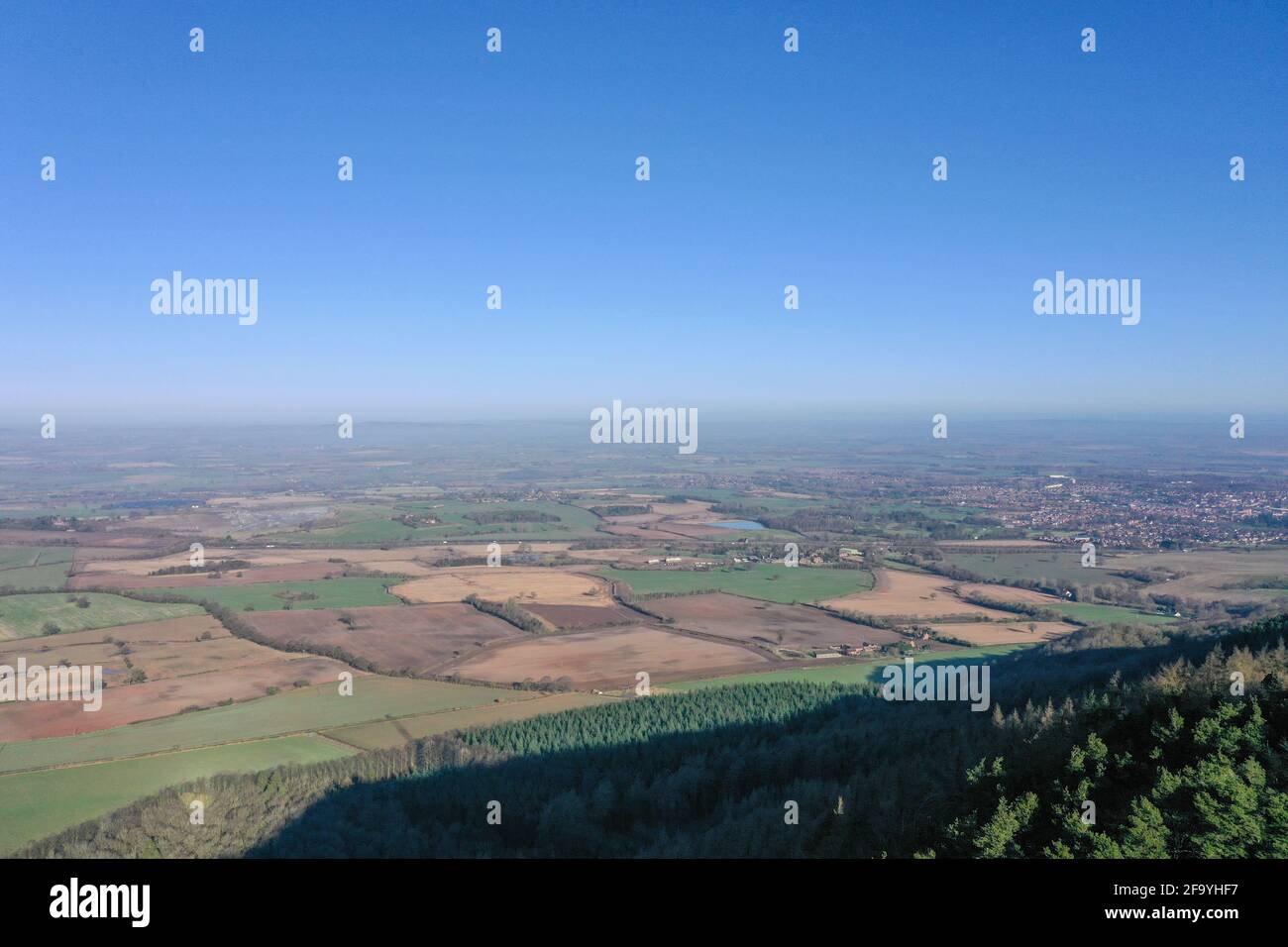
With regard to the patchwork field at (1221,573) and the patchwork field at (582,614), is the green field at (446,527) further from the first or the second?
the patchwork field at (1221,573)

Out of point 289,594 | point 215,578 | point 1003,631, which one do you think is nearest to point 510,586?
point 289,594

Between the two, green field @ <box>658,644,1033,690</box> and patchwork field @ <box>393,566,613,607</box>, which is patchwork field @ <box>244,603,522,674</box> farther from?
green field @ <box>658,644,1033,690</box>

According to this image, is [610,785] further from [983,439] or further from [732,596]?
[983,439]

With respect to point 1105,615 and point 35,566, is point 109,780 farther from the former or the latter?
point 1105,615

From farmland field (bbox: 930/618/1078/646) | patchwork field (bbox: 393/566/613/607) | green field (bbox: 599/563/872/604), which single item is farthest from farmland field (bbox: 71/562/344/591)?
farmland field (bbox: 930/618/1078/646)
